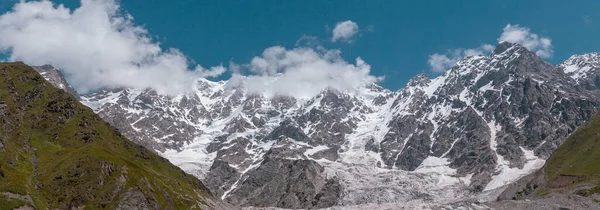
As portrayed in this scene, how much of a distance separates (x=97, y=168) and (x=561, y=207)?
168338 mm

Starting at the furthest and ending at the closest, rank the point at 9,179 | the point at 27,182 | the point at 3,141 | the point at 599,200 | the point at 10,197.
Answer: the point at 599,200, the point at 3,141, the point at 27,182, the point at 9,179, the point at 10,197

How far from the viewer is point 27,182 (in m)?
167

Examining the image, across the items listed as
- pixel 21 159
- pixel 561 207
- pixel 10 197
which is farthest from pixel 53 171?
pixel 561 207

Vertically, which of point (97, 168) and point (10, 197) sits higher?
point (97, 168)

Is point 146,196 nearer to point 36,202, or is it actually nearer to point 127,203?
point 127,203

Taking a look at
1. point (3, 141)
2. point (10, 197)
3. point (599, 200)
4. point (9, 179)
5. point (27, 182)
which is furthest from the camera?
point (599, 200)

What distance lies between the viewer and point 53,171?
618 ft

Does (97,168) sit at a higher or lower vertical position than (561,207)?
higher

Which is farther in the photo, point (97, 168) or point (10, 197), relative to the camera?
point (97, 168)

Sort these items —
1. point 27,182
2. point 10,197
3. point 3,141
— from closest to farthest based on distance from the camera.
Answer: point 10,197 < point 27,182 < point 3,141

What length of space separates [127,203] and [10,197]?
44.6 meters

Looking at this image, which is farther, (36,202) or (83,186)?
(83,186)

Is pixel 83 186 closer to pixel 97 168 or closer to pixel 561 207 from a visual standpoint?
pixel 97 168

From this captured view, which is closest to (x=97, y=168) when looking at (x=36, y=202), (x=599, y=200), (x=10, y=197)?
(x=36, y=202)
